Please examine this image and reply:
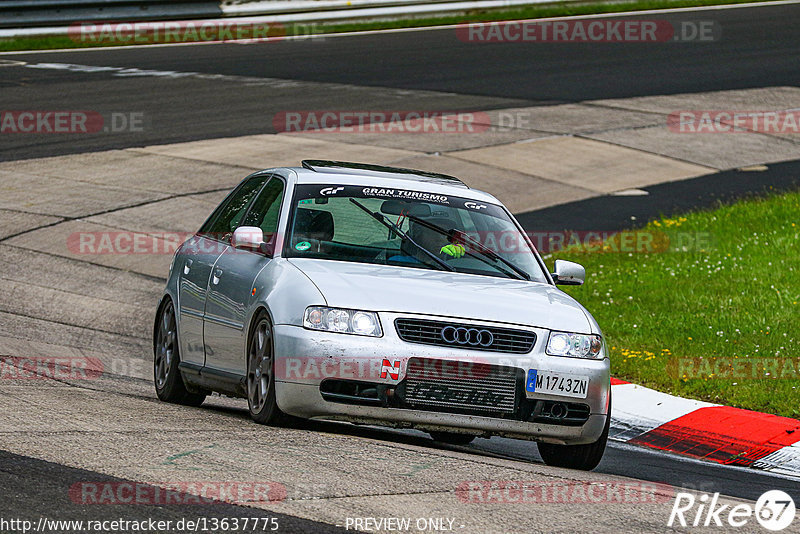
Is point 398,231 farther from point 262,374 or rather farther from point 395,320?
point 262,374

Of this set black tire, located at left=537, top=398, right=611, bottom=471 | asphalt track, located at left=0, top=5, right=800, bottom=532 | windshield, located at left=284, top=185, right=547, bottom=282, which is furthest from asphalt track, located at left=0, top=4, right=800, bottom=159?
black tire, located at left=537, top=398, right=611, bottom=471

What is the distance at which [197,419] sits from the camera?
25.9ft

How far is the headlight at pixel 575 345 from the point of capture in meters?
7.49

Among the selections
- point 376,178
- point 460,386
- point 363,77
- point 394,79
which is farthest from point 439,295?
point 363,77

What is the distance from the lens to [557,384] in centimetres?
745

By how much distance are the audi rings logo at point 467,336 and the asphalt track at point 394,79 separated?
10.7 m

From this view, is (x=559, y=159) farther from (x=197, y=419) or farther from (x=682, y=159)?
(x=197, y=419)

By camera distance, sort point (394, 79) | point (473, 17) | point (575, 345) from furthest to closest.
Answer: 1. point (473, 17)
2. point (394, 79)
3. point (575, 345)

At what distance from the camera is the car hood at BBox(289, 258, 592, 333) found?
7326 millimetres

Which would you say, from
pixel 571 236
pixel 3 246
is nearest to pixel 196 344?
pixel 3 246

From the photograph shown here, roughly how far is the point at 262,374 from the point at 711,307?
6339 mm

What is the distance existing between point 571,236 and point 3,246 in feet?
22.9

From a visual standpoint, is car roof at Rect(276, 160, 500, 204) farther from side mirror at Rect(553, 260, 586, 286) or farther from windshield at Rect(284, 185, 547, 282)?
side mirror at Rect(553, 260, 586, 286)

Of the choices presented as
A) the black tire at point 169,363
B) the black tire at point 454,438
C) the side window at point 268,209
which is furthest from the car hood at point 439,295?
the black tire at point 169,363
